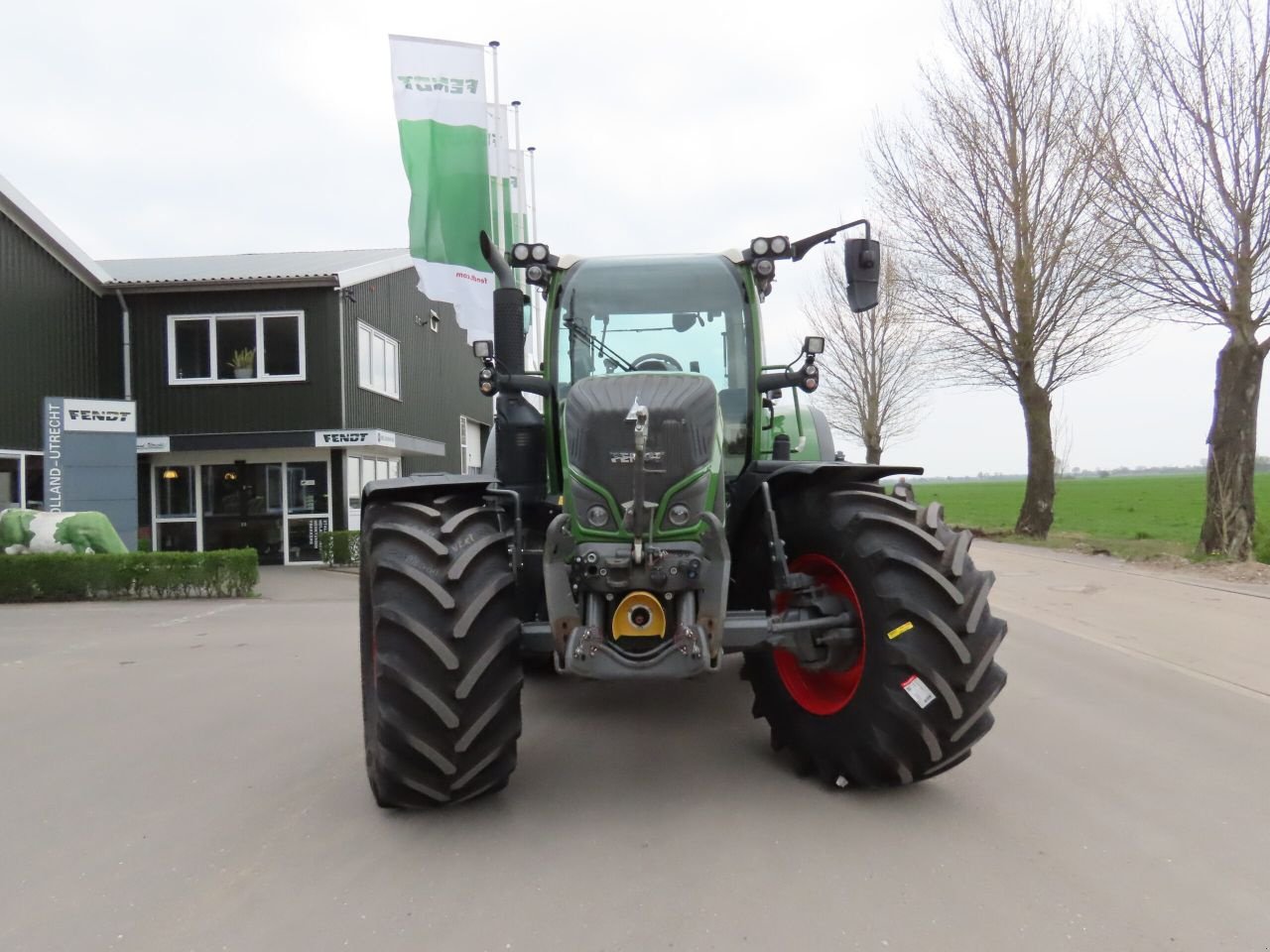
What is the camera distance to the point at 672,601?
389 cm

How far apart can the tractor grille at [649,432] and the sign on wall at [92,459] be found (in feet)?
42.7

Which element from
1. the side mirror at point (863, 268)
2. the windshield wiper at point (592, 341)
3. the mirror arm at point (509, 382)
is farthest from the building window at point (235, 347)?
the side mirror at point (863, 268)

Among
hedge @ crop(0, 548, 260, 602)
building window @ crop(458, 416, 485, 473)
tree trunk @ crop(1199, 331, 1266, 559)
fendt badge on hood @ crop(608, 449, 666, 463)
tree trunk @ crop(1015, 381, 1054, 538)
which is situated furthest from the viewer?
building window @ crop(458, 416, 485, 473)

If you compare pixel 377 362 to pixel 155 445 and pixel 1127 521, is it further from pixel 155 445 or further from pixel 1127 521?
pixel 1127 521

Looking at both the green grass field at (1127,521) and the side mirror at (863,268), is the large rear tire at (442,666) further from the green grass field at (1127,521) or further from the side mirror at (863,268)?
the green grass field at (1127,521)

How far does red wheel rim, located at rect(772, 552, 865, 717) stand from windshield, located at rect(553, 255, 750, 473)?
86 centimetres

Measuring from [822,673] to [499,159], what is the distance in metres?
13.2

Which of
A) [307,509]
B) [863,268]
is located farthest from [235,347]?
[863,268]

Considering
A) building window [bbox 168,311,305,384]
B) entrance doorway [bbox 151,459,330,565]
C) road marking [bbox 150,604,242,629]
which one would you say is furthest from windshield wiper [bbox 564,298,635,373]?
entrance doorway [bbox 151,459,330,565]

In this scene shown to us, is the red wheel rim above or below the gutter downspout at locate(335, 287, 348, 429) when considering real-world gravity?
below

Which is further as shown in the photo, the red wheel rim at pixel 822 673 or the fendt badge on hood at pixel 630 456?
the red wheel rim at pixel 822 673

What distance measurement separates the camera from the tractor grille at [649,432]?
3803 millimetres

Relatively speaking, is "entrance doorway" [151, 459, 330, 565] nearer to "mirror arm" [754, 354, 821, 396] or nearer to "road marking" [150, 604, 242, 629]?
"road marking" [150, 604, 242, 629]

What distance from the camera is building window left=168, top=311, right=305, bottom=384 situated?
17.4m
